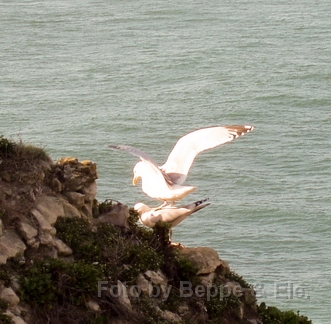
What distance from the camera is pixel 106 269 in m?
22.3

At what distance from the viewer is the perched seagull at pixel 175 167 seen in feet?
79.5

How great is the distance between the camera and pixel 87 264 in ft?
71.6

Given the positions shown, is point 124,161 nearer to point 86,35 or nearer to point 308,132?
point 308,132

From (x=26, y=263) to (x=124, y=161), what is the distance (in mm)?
44836

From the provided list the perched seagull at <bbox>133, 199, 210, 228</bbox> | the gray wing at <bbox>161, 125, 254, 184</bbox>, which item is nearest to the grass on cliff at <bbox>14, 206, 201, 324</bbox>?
the perched seagull at <bbox>133, 199, 210, 228</bbox>

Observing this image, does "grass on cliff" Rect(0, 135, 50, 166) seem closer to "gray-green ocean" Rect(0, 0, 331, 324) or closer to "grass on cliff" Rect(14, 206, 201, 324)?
"grass on cliff" Rect(14, 206, 201, 324)

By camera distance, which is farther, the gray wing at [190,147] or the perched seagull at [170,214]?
the gray wing at [190,147]

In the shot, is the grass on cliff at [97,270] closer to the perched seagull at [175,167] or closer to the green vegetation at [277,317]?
the perched seagull at [175,167]

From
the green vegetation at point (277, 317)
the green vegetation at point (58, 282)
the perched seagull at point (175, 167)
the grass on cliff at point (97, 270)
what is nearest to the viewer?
the green vegetation at point (58, 282)

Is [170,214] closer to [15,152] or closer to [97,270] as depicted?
[97,270]

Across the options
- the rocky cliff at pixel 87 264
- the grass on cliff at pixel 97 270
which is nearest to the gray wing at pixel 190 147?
the grass on cliff at pixel 97 270

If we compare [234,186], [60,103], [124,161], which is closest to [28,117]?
[60,103]

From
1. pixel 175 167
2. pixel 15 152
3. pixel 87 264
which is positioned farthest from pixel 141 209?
pixel 15 152

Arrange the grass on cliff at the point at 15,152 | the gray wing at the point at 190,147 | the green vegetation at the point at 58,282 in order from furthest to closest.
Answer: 1. the gray wing at the point at 190,147
2. the grass on cliff at the point at 15,152
3. the green vegetation at the point at 58,282
